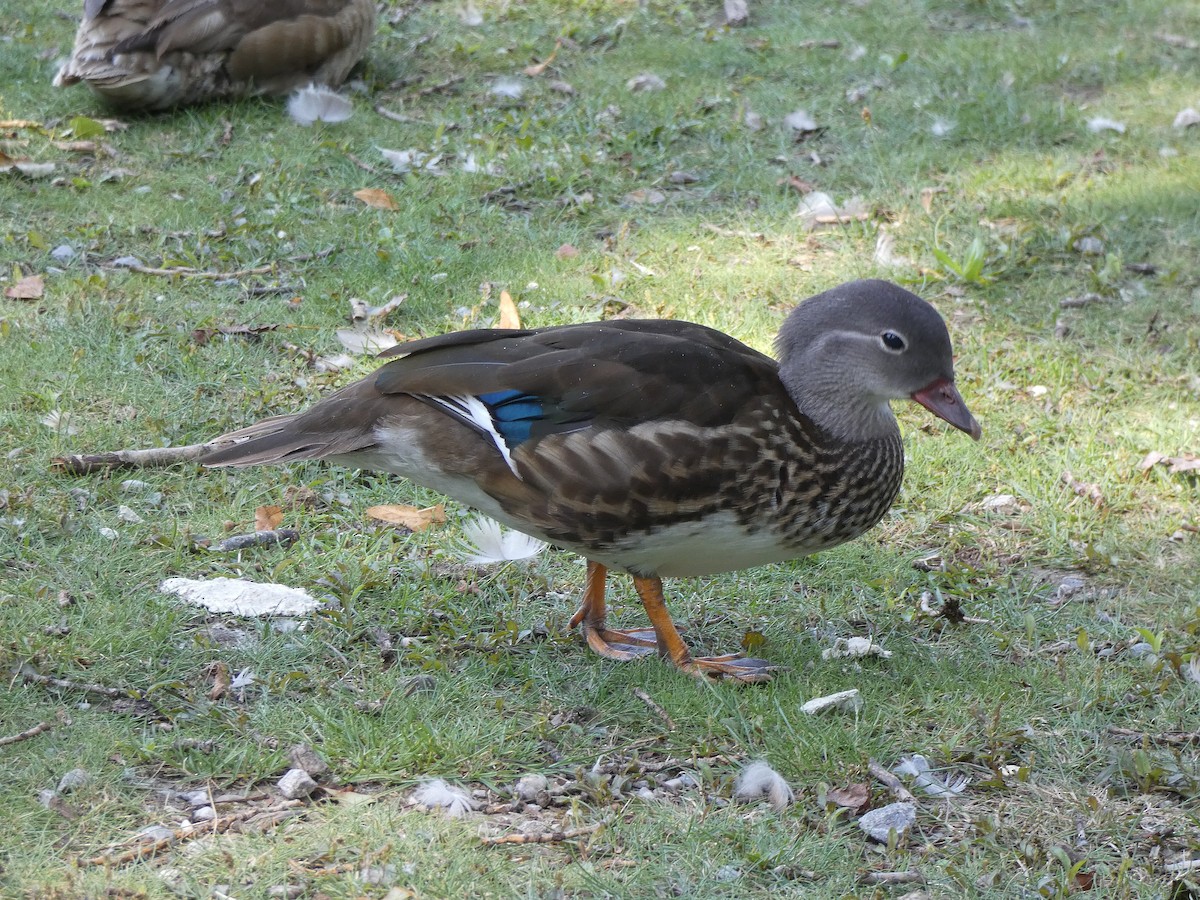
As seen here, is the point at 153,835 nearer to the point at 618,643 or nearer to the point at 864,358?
the point at 618,643

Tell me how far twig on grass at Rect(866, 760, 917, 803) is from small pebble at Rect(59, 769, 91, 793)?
1.58 metres

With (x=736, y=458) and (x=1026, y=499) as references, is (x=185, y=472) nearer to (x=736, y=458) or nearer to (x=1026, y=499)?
(x=736, y=458)

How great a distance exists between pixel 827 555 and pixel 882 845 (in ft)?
4.10

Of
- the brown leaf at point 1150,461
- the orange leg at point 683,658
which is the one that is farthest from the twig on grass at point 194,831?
the brown leaf at point 1150,461

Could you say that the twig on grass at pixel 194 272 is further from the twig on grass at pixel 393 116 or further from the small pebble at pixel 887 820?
the small pebble at pixel 887 820

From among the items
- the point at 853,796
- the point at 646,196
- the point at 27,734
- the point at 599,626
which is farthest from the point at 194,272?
the point at 853,796

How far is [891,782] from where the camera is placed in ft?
9.18

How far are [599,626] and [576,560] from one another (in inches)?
17.1

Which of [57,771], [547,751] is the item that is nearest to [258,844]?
[57,771]

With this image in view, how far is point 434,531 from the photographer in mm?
3732

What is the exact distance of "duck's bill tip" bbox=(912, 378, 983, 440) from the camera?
328cm

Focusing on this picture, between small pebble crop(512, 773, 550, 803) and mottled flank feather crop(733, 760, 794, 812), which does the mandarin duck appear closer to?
small pebble crop(512, 773, 550, 803)

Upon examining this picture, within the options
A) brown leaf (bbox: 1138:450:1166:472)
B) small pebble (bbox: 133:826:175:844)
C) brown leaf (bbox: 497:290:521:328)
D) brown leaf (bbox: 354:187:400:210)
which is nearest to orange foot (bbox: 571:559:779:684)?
small pebble (bbox: 133:826:175:844)

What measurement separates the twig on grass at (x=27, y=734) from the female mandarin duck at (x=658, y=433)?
0.71 meters
